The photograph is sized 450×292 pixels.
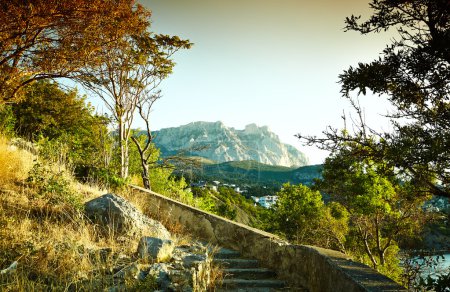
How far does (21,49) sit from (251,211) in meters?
70.2

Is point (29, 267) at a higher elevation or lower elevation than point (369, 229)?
higher

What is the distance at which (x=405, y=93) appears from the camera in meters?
4.11

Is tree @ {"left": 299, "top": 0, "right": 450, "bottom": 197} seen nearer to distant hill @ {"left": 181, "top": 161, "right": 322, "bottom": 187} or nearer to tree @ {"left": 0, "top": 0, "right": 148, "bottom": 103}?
tree @ {"left": 0, "top": 0, "right": 148, "bottom": 103}

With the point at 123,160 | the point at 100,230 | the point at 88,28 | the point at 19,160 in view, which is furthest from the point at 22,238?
the point at 123,160

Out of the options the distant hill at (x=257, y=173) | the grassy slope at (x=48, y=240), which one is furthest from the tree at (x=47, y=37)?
the distant hill at (x=257, y=173)

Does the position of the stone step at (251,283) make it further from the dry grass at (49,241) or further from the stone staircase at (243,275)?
the dry grass at (49,241)

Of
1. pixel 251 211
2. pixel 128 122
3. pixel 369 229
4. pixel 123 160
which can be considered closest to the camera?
pixel 123 160

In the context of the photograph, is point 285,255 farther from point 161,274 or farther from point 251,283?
point 161,274

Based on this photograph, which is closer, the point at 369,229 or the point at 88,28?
the point at 88,28

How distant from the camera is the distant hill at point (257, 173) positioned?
14589 cm

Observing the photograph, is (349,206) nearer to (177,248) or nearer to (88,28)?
(177,248)

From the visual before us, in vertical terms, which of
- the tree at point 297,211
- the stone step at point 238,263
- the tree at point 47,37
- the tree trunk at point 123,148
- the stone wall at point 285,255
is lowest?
the tree at point 297,211

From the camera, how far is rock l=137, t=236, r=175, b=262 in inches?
161

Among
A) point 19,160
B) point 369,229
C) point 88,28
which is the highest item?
point 88,28
